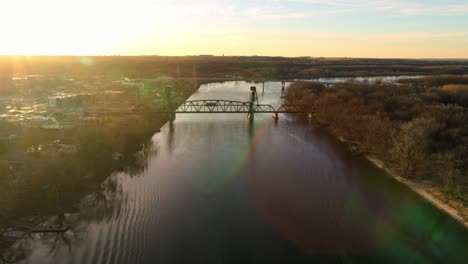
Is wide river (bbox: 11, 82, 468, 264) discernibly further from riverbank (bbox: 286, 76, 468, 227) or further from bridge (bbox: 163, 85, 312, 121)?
bridge (bbox: 163, 85, 312, 121)

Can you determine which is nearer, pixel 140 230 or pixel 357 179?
pixel 140 230

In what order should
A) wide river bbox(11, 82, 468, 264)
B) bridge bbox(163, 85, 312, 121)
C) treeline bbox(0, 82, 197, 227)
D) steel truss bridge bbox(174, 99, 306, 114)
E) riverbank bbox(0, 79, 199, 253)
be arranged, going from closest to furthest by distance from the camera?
wide river bbox(11, 82, 468, 264) < riverbank bbox(0, 79, 199, 253) < treeline bbox(0, 82, 197, 227) < bridge bbox(163, 85, 312, 121) < steel truss bridge bbox(174, 99, 306, 114)

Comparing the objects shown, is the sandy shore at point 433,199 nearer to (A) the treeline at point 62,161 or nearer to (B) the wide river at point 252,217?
(B) the wide river at point 252,217

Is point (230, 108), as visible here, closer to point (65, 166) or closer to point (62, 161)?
point (62, 161)

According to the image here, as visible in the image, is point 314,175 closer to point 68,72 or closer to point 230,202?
point 230,202

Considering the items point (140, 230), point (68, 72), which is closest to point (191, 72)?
point (68, 72)

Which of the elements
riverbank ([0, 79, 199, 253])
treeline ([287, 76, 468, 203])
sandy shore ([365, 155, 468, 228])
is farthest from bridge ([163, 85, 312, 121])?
sandy shore ([365, 155, 468, 228])

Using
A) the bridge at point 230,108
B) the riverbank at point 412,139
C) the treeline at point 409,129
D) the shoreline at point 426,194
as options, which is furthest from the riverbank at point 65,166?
the treeline at point 409,129
